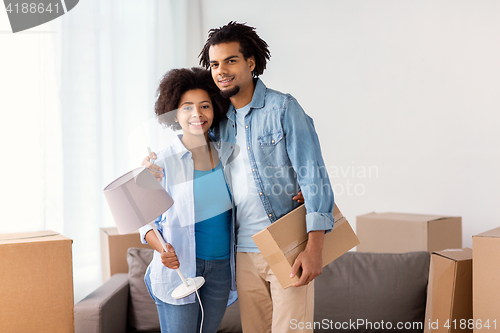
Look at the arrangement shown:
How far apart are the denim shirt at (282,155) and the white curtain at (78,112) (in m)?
1.20

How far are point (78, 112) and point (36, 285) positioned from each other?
4.16ft

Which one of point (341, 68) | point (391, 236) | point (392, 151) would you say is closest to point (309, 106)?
point (341, 68)

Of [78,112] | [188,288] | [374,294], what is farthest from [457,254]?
[78,112]

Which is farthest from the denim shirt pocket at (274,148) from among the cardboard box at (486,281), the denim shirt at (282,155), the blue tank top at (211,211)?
the cardboard box at (486,281)

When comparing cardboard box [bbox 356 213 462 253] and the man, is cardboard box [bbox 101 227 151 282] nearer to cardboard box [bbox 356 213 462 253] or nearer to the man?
the man

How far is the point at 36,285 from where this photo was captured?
1253 millimetres

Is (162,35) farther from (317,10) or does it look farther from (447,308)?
(447,308)

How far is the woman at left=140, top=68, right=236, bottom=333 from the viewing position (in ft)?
3.51

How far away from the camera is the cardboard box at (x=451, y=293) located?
1294mm

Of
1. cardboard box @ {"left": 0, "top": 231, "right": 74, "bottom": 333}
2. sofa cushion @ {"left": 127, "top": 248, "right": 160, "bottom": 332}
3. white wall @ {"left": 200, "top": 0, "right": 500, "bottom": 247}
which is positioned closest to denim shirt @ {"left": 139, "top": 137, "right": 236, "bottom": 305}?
cardboard box @ {"left": 0, "top": 231, "right": 74, "bottom": 333}

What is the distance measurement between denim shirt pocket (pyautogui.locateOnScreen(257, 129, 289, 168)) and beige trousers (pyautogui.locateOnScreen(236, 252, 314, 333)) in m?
0.26

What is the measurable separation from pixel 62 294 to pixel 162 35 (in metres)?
2.03

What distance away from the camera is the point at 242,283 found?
→ 117 centimetres

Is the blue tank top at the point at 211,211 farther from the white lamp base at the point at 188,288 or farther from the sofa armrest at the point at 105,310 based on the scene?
the sofa armrest at the point at 105,310
